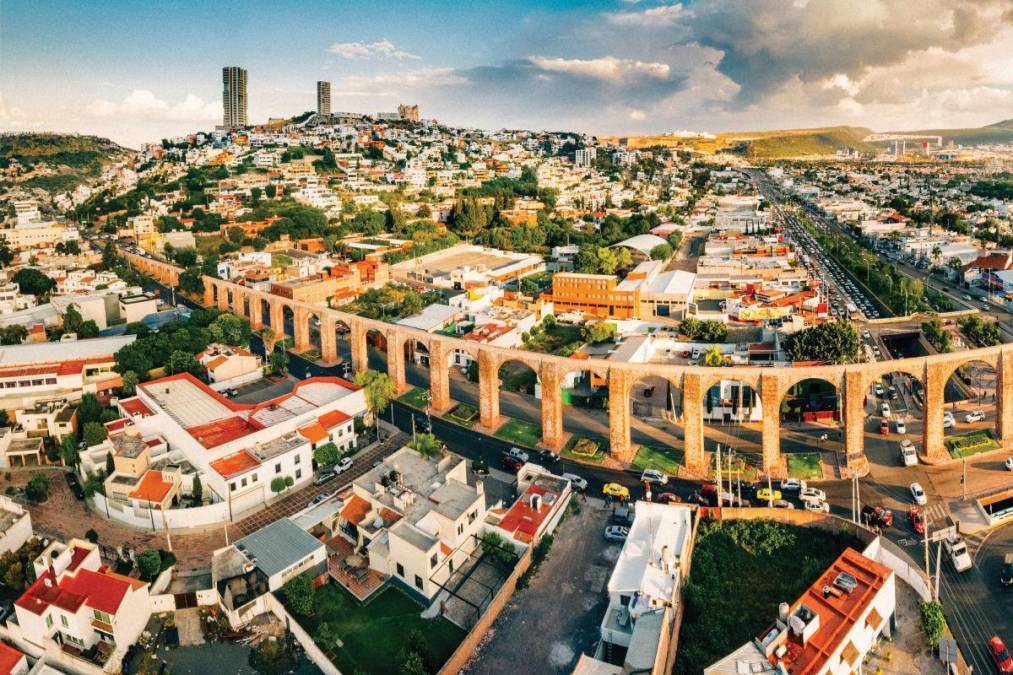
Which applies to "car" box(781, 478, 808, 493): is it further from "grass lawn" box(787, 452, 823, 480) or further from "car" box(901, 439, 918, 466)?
"car" box(901, 439, 918, 466)

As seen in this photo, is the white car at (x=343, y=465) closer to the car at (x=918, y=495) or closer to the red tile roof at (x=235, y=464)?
the red tile roof at (x=235, y=464)

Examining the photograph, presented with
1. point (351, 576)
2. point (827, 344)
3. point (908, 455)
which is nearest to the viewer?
point (351, 576)

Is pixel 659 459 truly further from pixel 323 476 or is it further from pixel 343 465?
pixel 323 476

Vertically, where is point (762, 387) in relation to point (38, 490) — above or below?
above

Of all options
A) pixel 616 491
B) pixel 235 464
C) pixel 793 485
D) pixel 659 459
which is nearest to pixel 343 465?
pixel 235 464

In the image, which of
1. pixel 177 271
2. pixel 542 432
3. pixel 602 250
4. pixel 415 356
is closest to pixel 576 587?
pixel 542 432

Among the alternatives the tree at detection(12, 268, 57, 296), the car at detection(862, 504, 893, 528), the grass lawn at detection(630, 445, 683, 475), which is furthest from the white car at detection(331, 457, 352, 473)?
the tree at detection(12, 268, 57, 296)

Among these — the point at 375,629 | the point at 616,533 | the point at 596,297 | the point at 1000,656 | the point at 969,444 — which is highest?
the point at 596,297
